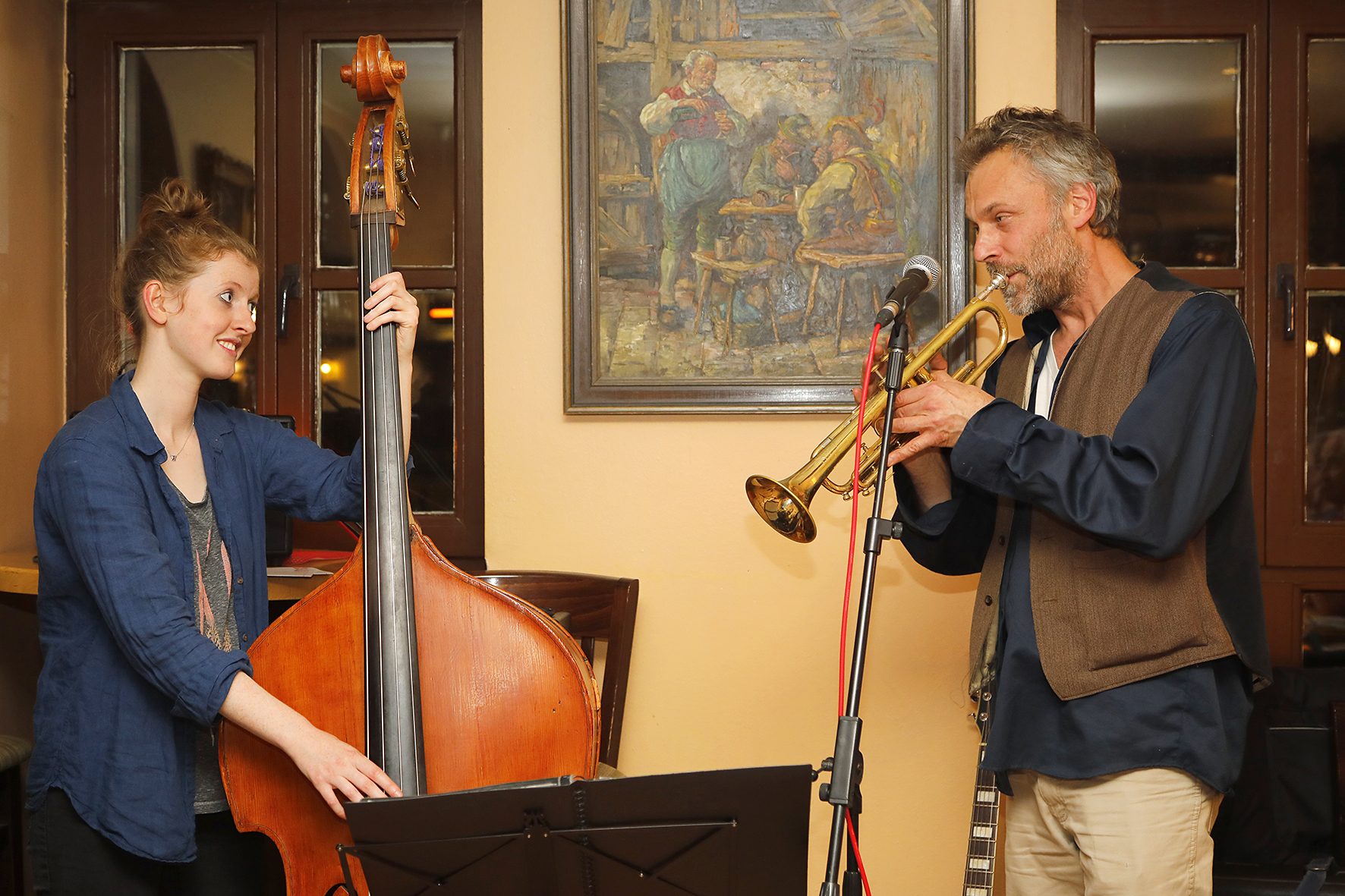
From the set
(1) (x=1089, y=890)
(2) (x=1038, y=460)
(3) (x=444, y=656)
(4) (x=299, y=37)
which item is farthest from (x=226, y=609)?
(4) (x=299, y=37)

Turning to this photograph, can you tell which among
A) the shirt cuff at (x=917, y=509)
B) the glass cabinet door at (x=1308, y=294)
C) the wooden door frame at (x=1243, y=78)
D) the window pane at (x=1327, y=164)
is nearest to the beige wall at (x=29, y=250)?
the shirt cuff at (x=917, y=509)

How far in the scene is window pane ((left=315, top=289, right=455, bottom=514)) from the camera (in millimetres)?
2596

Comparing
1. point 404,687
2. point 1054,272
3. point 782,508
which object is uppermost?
point 1054,272

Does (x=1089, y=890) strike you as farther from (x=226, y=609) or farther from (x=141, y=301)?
(x=141, y=301)

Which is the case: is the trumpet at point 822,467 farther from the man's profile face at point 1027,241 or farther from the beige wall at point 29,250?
the beige wall at point 29,250

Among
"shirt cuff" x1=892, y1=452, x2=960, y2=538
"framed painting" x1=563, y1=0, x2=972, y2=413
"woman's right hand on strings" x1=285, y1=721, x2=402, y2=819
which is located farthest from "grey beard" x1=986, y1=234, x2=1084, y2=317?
"woman's right hand on strings" x1=285, y1=721, x2=402, y2=819

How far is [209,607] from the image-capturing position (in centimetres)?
153

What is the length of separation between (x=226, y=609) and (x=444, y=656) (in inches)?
15.4

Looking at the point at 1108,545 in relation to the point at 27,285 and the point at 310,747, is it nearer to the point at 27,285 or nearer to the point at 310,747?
the point at 310,747

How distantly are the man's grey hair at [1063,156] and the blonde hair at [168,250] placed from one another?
131 cm

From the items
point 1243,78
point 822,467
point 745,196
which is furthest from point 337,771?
point 1243,78

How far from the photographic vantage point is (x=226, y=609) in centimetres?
157

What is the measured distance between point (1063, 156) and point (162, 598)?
1570 millimetres

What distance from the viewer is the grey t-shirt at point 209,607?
152 centimetres
